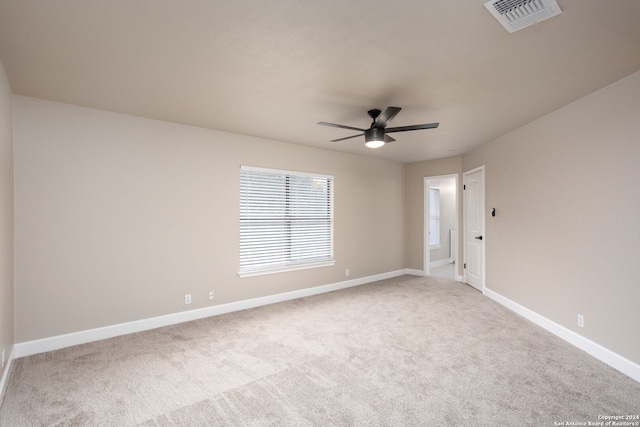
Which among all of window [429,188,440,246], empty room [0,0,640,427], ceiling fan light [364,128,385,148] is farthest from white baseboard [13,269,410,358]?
window [429,188,440,246]

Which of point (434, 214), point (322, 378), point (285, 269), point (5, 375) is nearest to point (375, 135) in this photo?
point (322, 378)

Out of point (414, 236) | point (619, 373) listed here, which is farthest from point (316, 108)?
point (414, 236)

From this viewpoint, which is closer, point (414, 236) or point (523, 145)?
point (523, 145)

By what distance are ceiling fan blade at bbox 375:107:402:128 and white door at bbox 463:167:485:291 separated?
3.04 m

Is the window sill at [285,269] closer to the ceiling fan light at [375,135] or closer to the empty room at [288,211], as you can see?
the empty room at [288,211]

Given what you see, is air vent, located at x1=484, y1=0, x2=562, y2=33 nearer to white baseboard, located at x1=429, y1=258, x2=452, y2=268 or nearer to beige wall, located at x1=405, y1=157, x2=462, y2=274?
beige wall, located at x1=405, y1=157, x2=462, y2=274

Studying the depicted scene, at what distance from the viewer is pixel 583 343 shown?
3.02 m

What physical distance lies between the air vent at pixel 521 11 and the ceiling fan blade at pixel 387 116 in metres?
0.99

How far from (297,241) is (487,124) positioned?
326 cm

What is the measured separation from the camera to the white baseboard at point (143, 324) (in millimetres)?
3008

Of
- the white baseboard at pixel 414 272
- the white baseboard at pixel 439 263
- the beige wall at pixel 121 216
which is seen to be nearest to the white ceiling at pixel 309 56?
the beige wall at pixel 121 216

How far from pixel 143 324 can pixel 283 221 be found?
231 centimetres

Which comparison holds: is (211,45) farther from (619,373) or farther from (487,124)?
(619,373)

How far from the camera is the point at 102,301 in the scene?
132 inches
